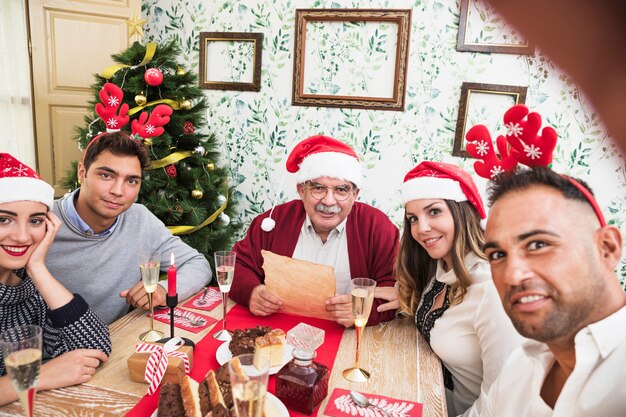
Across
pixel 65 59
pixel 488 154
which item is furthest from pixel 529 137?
pixel 65 59

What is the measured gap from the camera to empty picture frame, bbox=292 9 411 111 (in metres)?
3.12

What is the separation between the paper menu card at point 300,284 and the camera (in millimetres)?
1672

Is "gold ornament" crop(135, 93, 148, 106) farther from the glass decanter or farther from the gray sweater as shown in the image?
the glass decanter

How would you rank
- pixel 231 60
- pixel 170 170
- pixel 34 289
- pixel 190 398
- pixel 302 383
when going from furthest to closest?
1. pixel 231 60
2. pixel 170 170
3. pixel 34 289
4. pixel 302 383
5. pixel 190 398

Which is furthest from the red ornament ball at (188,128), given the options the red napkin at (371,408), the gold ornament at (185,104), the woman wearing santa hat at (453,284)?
the red napkin at (371,408)

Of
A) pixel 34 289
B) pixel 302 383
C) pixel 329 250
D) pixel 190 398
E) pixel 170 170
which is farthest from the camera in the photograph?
pixel 170 170

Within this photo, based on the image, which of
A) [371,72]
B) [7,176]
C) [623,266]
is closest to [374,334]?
[7,176]

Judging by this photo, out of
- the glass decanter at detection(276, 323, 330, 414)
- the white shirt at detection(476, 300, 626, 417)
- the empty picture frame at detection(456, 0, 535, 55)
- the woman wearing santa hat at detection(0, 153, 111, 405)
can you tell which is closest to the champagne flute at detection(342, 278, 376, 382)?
the glass decanter at detection(276, 323, 330, 414)

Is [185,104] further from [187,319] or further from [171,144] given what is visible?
[187,319]

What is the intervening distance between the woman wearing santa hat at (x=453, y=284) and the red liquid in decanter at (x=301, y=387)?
541 millimetres

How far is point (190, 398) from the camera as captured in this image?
1051 millimetres

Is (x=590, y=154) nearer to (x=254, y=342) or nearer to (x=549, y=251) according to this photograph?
(x=549, y=251)

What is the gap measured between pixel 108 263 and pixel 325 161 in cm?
113

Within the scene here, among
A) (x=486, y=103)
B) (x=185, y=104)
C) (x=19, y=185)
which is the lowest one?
(x=19, y=185)
